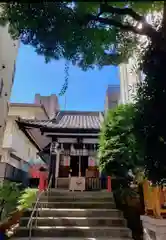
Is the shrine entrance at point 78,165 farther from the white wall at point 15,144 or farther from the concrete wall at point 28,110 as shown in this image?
the concrete wall at point 28,110

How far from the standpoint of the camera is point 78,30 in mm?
4273

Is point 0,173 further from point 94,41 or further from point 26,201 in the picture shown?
point 94,41

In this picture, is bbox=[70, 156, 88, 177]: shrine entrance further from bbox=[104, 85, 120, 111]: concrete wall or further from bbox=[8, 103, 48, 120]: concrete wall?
bbox=[8, 103, 48, 120]: concrete wall

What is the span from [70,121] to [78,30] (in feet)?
37.8

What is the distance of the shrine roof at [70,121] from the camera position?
1320 centimetres

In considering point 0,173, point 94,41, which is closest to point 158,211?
point 94,41

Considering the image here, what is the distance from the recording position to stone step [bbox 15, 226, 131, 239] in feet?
20.2

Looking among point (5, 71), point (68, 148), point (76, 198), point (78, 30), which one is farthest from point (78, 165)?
point (78, 30)

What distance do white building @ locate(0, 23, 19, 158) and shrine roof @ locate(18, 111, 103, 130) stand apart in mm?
1170

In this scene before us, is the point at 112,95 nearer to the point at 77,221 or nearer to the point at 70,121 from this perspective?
the point at 70,121

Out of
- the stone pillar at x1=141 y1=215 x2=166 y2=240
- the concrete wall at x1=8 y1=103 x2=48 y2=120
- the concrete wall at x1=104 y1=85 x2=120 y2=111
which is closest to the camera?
the stone pillar at x1=141 y1=215 x2=166 y2=240

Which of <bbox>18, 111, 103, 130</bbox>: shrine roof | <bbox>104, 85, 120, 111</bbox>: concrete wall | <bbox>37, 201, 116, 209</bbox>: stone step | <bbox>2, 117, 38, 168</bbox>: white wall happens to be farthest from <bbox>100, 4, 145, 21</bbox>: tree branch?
<bbox>104, 85, 120, 111</bbox>: concrete wall

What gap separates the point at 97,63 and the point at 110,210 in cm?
499

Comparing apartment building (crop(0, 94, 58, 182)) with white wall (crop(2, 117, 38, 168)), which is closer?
apartment building (crop(0, 94, 58, 182))
